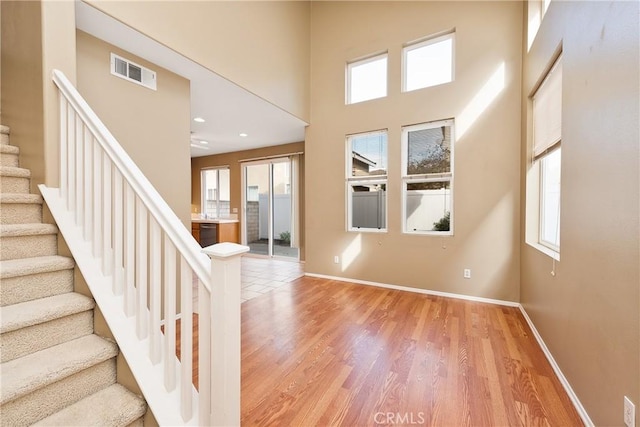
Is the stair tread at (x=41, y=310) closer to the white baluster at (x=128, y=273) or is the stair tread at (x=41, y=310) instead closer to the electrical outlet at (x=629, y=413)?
the white baluster at (x=128, y=273)

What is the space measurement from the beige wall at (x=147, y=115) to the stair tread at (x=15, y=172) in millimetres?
757

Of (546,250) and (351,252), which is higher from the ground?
(546,250)

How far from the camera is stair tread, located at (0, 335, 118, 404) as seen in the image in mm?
960

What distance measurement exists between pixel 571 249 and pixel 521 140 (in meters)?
1.88

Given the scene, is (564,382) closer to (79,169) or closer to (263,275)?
(79,169)

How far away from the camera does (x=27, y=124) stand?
68.9 inches

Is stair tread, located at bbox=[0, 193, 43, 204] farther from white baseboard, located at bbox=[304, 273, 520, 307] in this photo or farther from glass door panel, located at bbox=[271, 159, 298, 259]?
glass door panel, located at bbox=[271, 159, 298, 259]

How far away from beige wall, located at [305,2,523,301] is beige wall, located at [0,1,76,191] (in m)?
3.18

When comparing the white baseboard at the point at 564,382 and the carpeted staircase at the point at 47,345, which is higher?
the carpeted staircase at the point at 47,345

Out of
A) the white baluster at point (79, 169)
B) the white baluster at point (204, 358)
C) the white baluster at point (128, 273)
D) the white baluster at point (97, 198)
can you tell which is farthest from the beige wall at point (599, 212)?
the white baluster at point (79, 169)

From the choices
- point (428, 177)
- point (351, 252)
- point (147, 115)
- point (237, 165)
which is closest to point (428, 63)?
point (428, 177)

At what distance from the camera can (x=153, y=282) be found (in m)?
1.18

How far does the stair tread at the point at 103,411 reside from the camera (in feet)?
3.31

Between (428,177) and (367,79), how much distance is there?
1.87 m
